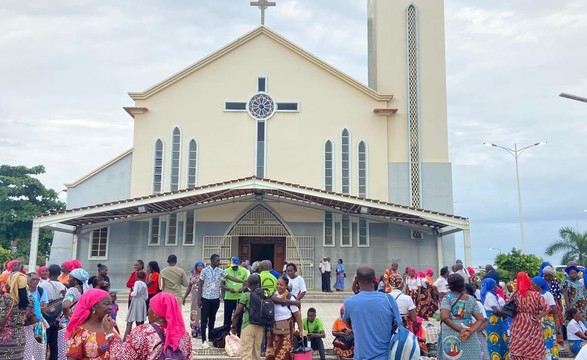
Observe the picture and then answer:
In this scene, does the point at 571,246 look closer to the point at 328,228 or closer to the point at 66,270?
the point at 328,228

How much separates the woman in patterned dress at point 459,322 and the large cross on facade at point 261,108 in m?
16.3

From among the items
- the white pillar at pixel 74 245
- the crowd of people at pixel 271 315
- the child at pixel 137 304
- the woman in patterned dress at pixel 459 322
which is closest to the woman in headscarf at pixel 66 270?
the crowd of people at pixel 271 315

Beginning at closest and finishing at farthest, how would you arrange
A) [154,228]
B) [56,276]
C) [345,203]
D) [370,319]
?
[370,319], [56,276], [345,203], [154,228]

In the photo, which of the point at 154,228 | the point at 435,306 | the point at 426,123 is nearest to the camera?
the point at 435,306

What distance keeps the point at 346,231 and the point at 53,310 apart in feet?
48.8

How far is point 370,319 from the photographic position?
4.46 meters

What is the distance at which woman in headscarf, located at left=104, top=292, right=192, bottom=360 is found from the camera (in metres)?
4.01

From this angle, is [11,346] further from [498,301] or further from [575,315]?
[575,315]

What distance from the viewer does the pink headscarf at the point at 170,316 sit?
13.5 feet

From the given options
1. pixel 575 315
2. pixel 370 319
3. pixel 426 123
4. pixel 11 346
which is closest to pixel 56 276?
pixel 11 346

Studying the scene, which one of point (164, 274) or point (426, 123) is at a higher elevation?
point (426, 123)

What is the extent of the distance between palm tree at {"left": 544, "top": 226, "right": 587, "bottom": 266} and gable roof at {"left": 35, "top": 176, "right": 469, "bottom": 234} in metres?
16.2

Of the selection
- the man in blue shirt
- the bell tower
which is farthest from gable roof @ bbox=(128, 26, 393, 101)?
the man in blue shirt

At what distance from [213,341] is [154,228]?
1196 centimetres
